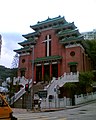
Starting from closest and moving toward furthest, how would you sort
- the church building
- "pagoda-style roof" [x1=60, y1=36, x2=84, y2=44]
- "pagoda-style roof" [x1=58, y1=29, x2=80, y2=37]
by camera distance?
"pagoda-style roof" [x1=60, y1=36, x2=84, y2=44], the church building, "pagoda-style roof" [x1=58, y1=29, x2=80, y2=37]

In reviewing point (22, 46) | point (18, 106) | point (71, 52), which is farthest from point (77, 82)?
point (22, 46)

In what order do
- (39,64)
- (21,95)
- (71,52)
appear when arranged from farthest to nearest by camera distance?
(39,64), (71,52), (21,95)

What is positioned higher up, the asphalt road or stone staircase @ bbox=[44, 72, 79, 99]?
stone staircase @ bbox=[44, 72, 79, 99]

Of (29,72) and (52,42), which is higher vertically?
(52,42)

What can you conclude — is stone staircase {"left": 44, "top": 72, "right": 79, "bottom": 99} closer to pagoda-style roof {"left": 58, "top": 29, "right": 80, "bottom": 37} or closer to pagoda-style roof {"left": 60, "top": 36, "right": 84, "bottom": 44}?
pagoda-style roof {"left": 60, "top": 36, "right": 84, "bottom": 44}

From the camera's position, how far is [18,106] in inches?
1326

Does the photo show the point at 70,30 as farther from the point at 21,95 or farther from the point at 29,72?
the point at 21,95

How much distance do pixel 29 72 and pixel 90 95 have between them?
511 inches

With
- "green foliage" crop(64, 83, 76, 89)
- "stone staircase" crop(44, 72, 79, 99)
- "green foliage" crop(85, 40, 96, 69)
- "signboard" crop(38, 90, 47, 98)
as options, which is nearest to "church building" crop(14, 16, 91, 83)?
"green foliage" crop(85, 40, 96, 69)

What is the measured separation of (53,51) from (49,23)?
17.8 ft

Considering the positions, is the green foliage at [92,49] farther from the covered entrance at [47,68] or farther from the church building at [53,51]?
the covered entrance at [47,68]

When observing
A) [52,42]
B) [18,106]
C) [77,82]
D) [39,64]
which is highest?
[52,42]

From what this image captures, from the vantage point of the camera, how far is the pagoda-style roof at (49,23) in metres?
43.1

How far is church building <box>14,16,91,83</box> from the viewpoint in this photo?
Result: 1539 inches
